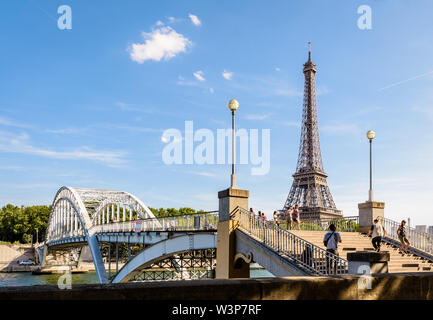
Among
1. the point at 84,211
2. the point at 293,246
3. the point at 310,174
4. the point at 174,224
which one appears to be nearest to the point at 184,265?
the point at 84,211

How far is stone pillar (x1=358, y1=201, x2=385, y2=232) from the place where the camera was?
20.5 m

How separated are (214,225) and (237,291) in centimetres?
1545

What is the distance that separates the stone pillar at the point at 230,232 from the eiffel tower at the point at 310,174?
5533cm

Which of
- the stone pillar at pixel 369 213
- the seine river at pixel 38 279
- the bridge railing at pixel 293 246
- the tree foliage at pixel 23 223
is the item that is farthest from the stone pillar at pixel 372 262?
the tree foliage at pixel 23 223

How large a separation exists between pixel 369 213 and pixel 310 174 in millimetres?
61259

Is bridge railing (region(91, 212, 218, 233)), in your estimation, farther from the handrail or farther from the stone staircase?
the stone staircase

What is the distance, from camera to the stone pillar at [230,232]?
1619 cm

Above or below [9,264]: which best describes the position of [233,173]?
above

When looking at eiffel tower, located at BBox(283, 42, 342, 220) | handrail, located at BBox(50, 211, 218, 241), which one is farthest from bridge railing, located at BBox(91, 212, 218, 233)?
eiffel tower, located at BBox(283, 42, 342, 220)

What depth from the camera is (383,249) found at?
17438mm
